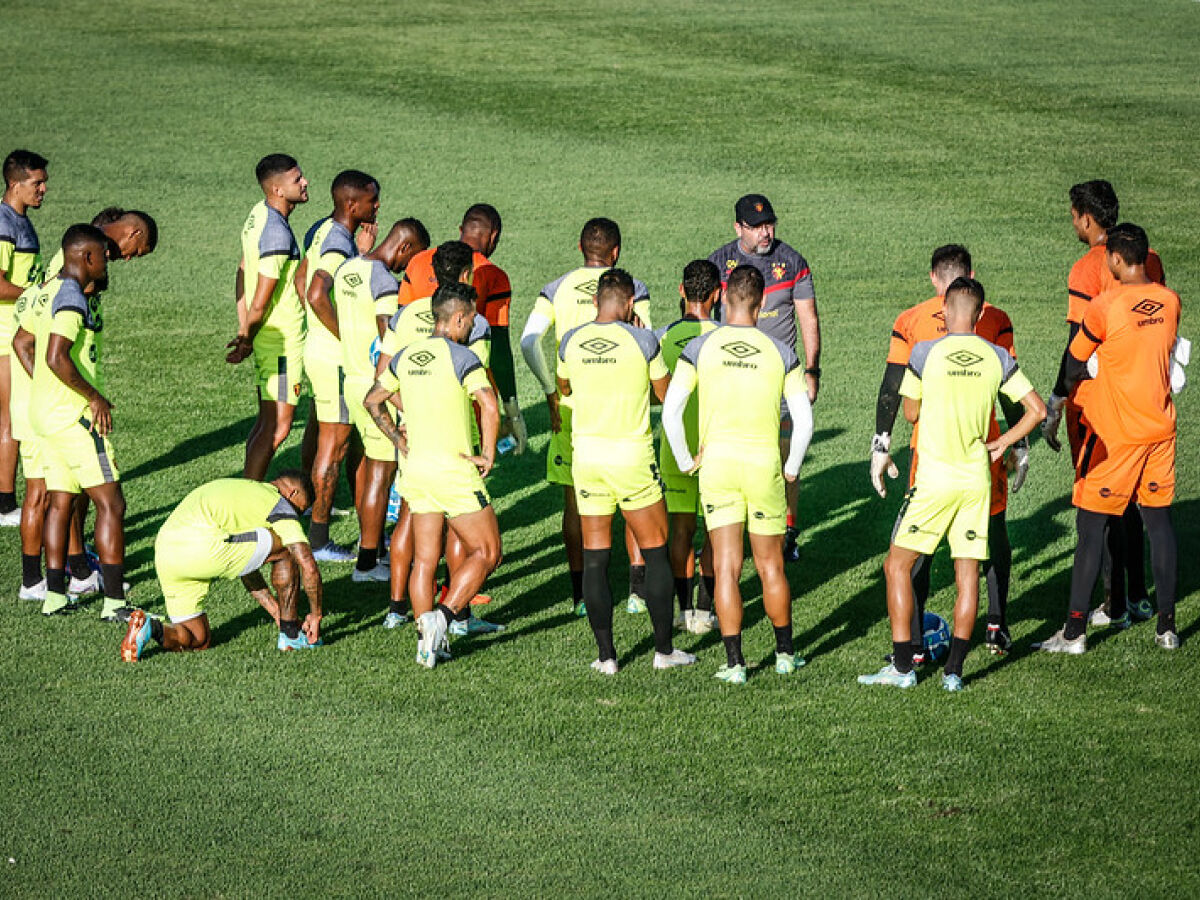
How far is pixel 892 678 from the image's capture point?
28.2 ft

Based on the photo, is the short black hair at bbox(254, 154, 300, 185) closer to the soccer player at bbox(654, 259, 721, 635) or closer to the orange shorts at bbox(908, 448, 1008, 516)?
the soccer player at bbox(654, 259, 721, 635)

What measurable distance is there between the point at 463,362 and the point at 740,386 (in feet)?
5.27

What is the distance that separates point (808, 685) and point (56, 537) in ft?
15.8

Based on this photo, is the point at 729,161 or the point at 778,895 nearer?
the point at 778,895

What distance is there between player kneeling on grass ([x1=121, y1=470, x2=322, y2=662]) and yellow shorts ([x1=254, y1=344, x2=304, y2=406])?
2.34 metres

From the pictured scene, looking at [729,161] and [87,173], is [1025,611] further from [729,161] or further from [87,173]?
[87,173]

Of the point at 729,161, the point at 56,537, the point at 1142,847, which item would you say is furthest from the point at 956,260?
the point at 729,161

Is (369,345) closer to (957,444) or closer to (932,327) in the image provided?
(932,327)

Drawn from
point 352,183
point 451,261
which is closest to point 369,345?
point 352,183

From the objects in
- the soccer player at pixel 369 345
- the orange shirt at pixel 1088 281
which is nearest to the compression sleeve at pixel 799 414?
the orange shirt at pixel 1088 281

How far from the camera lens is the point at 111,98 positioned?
27.5 metres

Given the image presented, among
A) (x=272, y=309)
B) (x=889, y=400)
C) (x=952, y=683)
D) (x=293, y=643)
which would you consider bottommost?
(x=952, y=683)

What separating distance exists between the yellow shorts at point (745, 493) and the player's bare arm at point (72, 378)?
3.79m

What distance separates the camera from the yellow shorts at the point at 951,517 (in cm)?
827
